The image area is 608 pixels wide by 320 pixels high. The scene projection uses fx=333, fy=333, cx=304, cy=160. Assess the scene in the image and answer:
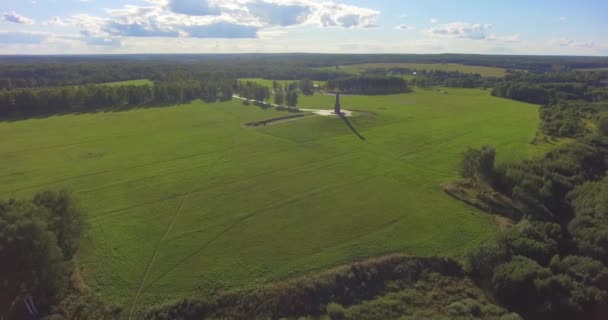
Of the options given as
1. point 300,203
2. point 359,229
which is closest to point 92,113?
point 300,203

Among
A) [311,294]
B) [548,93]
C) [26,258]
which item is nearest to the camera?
[26,258]

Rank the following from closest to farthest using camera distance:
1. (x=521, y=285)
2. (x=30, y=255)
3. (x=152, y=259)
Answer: (x=30, y=255) → (x=521, y=285) → (x=152, y=259)

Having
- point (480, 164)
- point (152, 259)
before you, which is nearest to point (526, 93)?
point (480, 164)

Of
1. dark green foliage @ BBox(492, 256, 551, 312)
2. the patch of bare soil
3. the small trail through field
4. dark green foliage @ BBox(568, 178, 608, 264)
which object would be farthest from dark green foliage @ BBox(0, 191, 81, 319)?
dark green foliage @ BBox(568, 178, 608, 264)

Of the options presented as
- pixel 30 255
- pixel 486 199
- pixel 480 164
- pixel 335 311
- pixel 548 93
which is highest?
pixel 548 93

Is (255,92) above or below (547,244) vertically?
above

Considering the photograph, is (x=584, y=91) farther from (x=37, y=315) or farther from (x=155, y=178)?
(x=37, y=315)

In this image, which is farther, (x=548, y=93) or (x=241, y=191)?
(x=548, y=93)

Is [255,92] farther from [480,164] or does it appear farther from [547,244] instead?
[547,244]
